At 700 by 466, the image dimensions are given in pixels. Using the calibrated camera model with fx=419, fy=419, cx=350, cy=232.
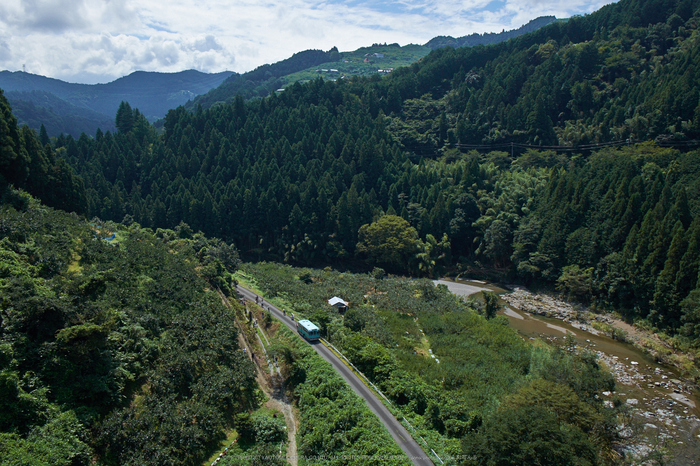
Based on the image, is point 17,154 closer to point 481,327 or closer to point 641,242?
point 481,327

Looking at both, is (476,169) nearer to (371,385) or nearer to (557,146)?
(557,146)

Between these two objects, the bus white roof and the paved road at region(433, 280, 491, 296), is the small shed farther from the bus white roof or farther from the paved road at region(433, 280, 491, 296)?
the paved road at region(433, 280, 491, 296)

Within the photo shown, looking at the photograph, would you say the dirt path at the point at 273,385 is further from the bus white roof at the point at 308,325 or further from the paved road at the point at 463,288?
the paved road at the point at 463,288

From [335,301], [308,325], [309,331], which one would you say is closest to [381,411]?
[309,331]

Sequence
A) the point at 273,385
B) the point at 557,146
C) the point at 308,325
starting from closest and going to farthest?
1. the point at 273,385
2. the point at 308,325
3. the point at 557,146

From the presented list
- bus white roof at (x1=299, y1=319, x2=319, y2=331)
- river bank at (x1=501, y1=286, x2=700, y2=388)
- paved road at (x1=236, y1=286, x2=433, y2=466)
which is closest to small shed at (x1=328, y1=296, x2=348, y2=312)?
paved road at (x1=236, y1=286, x2=433, y2=466)
